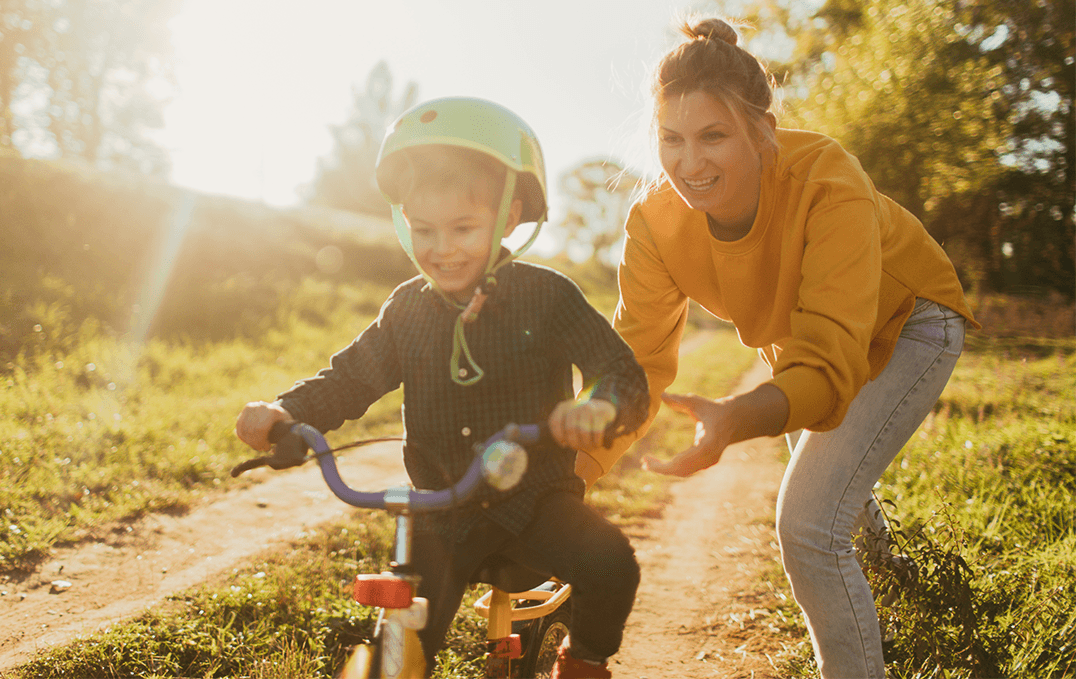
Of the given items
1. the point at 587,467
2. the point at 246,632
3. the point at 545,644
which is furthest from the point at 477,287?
the point at 246,632

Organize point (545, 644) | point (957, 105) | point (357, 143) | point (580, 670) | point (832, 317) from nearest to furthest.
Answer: point (832, 317), point (580, 670), point (545, 644), point (957, 105), point (357, 143)

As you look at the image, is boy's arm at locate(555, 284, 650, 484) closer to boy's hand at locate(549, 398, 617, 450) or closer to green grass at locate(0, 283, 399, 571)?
boy's hand at locate(549, 398, 617, 450)

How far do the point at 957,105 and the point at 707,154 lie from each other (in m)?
12.6

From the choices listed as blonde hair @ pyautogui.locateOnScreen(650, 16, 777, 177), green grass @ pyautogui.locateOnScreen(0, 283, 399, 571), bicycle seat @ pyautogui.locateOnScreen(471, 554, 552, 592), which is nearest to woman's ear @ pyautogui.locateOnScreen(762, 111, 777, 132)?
blonde hair @ pyautogui.locateOnScreen(650, 16, 777, 177)

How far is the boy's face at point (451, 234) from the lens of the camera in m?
2.17

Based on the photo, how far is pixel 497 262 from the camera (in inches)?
92.9

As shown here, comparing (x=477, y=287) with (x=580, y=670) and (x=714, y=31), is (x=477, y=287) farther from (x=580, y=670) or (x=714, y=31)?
(x=714, y=31)

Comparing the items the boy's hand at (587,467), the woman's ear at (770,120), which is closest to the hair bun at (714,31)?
the woman's ear at (770,120)

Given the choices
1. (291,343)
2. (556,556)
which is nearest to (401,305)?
(556,556)

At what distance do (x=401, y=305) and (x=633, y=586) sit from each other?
121 centimetres

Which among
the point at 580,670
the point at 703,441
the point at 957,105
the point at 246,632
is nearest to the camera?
the point at 703,441

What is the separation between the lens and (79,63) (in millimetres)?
20562

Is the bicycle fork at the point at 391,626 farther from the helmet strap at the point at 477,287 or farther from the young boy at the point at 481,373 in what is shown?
the helmet strap at the point at 477,287

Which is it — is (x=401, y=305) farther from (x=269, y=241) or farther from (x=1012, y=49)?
(x=1012, y=49)
